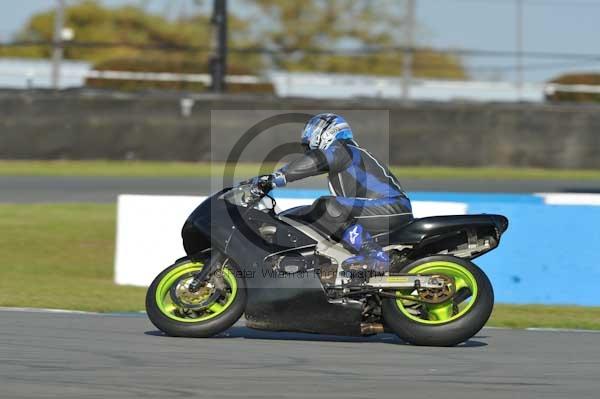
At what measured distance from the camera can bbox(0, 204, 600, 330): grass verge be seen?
986 centimetres

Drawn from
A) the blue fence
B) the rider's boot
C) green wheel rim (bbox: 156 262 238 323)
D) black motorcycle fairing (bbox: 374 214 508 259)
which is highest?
black motorcycle fairing (bbox: 374 214 508 259)

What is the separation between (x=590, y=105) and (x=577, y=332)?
15250 mm

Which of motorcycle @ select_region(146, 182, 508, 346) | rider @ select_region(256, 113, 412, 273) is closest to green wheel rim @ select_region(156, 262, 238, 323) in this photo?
motorcycle @ select_region(146, 182, 508, 346)

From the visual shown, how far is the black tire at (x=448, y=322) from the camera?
→ 24.8ft

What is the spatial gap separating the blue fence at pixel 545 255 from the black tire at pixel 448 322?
3.43m

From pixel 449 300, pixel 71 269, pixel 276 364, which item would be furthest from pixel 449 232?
pixel 71 269

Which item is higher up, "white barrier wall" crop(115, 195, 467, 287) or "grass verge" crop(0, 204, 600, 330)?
"white barrier wall" crop(115, 195, 467, 287)

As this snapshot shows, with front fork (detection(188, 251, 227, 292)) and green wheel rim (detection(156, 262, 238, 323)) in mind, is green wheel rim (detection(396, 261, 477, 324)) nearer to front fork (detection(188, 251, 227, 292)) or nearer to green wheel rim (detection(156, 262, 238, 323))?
green wheel rim (detection(156, 262, 238, 323))

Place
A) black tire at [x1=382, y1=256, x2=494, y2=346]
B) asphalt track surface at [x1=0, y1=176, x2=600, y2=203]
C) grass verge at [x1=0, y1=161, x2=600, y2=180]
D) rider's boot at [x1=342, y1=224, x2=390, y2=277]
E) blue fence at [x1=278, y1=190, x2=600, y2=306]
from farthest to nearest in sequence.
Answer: grass verge at [x1=0, y1=161, x2=600, y2=180], asphalt track surface at [x1=0, y1=176, x2=600, y2=203], blue fence at [x1=278, y1=190, x2=600, y2=306], rider's boot at [x1=342, y1=224, x2=390, y2=277], black tire at [x1=382, y1=256, x2=494, y2=346]

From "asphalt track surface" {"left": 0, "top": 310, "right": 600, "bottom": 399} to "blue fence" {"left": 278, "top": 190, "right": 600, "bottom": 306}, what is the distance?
2.51m

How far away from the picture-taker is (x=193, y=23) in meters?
62.2

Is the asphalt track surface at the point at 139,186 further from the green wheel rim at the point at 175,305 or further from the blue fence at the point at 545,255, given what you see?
the green wheel rim at the point at 175,305

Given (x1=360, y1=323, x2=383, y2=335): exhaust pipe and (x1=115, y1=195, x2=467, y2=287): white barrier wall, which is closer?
(x1=360, y1=323, x2=383, y2=335): exhaust pipe

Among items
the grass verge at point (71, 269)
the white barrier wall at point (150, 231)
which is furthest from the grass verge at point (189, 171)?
the white barrier wall at point (150, 231)
